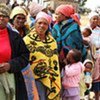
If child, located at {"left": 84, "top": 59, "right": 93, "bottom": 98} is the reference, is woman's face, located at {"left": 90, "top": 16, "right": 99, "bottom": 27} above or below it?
above

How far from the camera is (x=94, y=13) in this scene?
10250 millimetres

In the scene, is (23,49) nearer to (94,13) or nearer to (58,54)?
(58,54)

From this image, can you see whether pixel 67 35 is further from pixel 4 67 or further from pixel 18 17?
pixel 4 67

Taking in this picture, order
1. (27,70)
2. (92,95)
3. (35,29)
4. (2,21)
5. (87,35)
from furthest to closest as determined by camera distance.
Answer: (92,95)
(87,35)
(35,29)
(27,70)
(2,21)

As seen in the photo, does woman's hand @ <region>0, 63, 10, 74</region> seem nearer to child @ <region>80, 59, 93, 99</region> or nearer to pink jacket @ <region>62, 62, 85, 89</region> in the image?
pink jacket @ <region>62, 62, 85, 89</region>

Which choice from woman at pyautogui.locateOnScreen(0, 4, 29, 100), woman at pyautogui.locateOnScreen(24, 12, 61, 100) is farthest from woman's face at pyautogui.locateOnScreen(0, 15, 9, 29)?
woman at pyautogui.locateOnScreen(24, 12, 61, 100)

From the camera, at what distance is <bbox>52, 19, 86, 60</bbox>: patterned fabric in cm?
736

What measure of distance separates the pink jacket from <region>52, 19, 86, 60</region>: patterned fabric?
0.27 metres

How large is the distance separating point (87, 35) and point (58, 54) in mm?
2469

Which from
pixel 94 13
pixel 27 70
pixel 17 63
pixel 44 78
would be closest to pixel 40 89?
pixel 44 78

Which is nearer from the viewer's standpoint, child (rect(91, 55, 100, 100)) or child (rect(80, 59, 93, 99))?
child (rect(80, 59, 93, 99))

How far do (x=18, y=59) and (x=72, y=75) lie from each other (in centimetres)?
183

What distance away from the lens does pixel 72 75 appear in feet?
24.1

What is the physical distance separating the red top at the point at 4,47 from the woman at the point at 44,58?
35.2 inches
